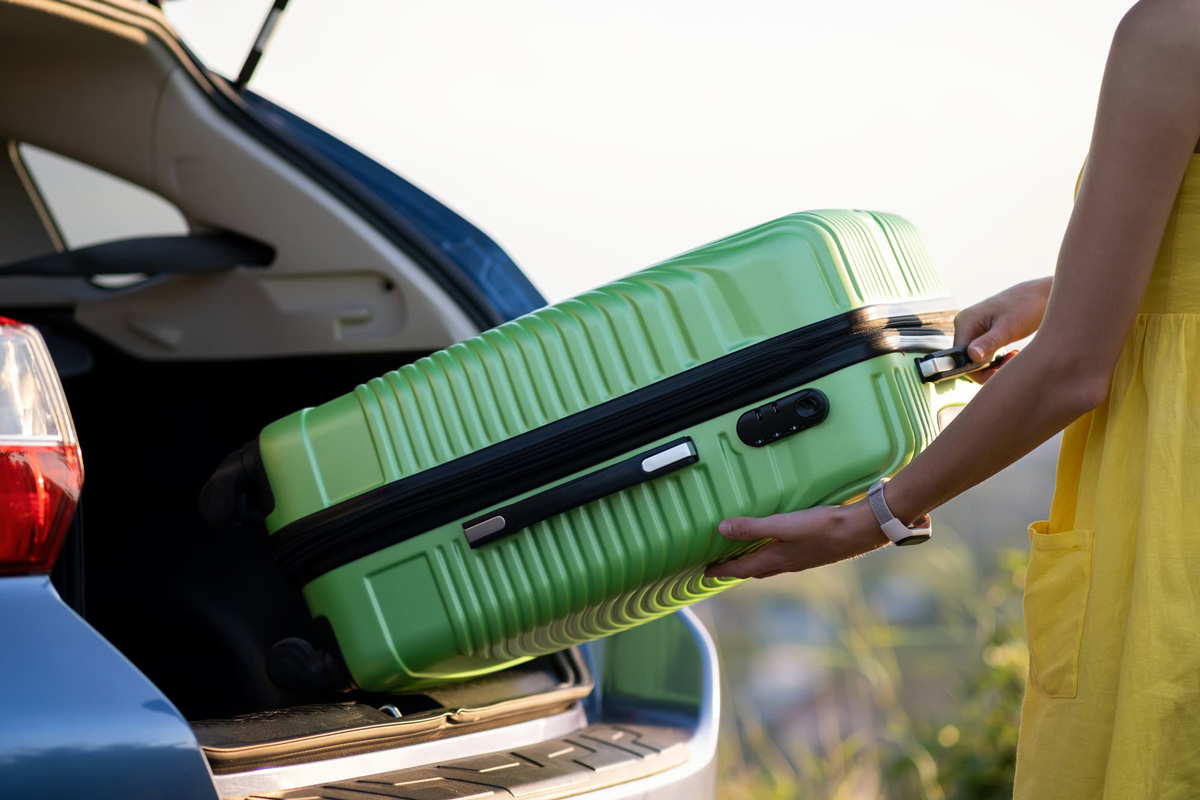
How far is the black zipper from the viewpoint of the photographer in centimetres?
147

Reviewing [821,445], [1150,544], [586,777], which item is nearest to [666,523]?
[821,445]

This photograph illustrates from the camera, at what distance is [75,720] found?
979mm

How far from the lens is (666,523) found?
151cm

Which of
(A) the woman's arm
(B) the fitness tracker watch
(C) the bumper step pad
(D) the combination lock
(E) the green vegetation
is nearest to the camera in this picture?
(A) the woman's arm

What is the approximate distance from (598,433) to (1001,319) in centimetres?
55

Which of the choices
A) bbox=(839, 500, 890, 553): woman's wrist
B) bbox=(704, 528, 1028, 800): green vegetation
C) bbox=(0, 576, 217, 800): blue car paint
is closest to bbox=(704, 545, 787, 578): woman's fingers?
bbox=(839, 500, 890, 553): woman's wrist

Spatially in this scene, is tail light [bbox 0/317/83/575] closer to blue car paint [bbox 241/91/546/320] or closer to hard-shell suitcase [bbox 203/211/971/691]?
hard-shell suitcase [bbox 203/211/971/691]

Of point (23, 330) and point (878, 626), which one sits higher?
point (23, 330)

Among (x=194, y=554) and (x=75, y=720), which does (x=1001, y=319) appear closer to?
(x=75, y=720)

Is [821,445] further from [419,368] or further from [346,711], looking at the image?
[346,711]

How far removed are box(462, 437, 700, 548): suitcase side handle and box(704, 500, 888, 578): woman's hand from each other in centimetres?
11

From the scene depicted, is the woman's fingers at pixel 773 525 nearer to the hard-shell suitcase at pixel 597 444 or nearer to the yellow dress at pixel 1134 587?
the hard-shell suitcase at pixel 597 444

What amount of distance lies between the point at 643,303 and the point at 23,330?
2.40ft

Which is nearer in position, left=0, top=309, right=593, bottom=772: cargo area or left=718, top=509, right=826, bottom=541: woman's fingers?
left=718, top=509, right=826, bottom=541: woman's fingers
